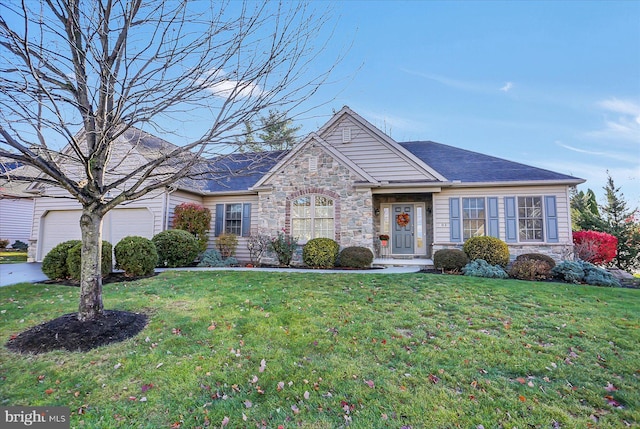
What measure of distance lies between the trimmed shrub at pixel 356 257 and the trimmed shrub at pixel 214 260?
13.8 ft

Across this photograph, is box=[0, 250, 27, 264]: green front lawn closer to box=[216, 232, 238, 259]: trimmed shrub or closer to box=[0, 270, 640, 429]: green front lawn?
box=[216, 232, 238, 259]: trimmed shrub

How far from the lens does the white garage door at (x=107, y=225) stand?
12.7 meters

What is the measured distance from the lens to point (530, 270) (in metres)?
8.80

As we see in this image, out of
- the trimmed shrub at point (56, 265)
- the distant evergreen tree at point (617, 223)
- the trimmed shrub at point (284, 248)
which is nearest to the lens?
the trimmed shrub at point (56, 265)

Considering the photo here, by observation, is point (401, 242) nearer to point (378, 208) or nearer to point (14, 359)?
point (378, 208)

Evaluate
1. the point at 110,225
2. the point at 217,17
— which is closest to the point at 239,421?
the point at 217,17

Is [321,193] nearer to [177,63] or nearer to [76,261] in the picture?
[76,261]

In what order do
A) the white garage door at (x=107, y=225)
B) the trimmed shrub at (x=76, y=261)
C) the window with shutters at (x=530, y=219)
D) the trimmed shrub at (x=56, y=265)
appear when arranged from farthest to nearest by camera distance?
1. the white garage door at (x=107, y=225)
2. the window with shutters at (x=530, y=219)
3. the trimmed shrub at (x=56, y=265)
4. the trimmed shrub at (x=76, y=261)

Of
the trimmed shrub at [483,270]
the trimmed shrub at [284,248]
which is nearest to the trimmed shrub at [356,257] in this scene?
the trimmed shrub at [284,248]

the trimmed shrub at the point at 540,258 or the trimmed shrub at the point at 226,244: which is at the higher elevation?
the trimmed shrub at the point at 226,244

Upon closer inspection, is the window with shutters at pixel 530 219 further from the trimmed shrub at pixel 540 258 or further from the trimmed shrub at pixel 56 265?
the trimmed shrub at pixel 56 265

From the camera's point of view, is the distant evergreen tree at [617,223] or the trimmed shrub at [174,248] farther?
the distant evergreen tree at [617,223]

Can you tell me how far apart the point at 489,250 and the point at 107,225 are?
14.6m

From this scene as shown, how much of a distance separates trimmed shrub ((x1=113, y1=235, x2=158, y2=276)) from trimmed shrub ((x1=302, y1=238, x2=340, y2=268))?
4.75 meters
